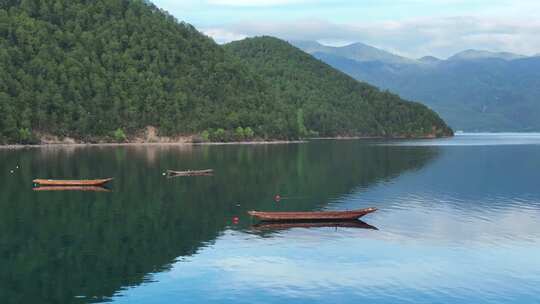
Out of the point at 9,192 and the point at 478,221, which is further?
the point at 9,192

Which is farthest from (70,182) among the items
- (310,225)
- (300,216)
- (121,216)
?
(310,225)

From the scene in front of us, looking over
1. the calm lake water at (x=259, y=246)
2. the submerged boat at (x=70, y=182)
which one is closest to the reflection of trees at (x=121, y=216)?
the calm lake water at (x=259, y=246)

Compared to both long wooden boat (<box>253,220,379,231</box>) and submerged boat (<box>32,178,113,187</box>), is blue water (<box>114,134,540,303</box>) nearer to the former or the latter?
long wooden boat (<box>253,220,379,231</box>)

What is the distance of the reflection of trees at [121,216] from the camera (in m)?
59.6

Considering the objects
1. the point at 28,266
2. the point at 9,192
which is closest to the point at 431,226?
the point at 28,266

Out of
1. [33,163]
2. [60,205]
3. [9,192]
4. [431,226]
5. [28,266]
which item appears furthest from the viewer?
[33,163]

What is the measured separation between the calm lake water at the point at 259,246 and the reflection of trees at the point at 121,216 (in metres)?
0.27

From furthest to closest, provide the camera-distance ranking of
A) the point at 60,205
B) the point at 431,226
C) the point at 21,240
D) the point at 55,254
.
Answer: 1. the point at 60,205
2. the point at 431,226
3. the point at 21,240
4. the point at 55,254

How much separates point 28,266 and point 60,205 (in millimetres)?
44130

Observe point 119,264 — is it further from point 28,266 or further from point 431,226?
point 431,226

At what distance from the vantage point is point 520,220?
315 feet

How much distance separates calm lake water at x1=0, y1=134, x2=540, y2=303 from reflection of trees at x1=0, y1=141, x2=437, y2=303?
0.27m

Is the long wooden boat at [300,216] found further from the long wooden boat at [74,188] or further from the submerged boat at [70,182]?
the submerged boat at [70,182]

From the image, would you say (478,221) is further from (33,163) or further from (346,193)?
(33,163)
